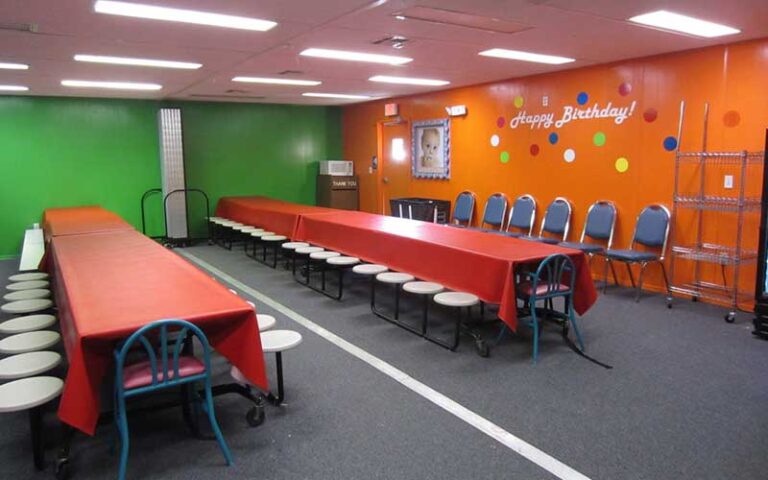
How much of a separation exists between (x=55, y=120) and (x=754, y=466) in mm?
9251

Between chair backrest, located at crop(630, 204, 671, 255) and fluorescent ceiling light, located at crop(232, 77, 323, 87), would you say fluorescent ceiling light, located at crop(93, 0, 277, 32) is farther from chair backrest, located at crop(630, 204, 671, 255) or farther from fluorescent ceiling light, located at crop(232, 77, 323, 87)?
chair backrest, located at crop(630, 204, 671, 255)

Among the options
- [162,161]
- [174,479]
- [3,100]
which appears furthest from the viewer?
[162,161]

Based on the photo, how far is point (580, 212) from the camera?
20.4 feet

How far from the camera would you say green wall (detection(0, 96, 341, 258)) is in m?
8.02

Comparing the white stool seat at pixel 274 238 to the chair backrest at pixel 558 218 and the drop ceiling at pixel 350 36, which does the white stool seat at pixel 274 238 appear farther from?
the chair backrest at pixel 558 218

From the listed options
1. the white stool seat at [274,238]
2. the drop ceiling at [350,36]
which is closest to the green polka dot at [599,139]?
the drop ceiling at [350,36]

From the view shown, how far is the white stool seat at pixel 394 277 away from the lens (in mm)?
4367

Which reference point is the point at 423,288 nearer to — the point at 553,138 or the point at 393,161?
the point at 553,138

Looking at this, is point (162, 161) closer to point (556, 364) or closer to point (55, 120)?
point (55, 120)

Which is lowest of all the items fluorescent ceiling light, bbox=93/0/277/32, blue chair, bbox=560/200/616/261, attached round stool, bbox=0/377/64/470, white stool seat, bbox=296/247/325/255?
attached round stool, bbox=0/377/64/470

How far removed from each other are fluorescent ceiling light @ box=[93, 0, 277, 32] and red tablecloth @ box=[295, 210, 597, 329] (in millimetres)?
2118

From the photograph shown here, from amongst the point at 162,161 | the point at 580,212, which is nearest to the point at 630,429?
the point at 580,212

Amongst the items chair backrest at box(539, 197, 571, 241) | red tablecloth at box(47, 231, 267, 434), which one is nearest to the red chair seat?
red tablecloth at box(47, 231, 267, 434)

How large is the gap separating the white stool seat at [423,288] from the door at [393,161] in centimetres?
490
